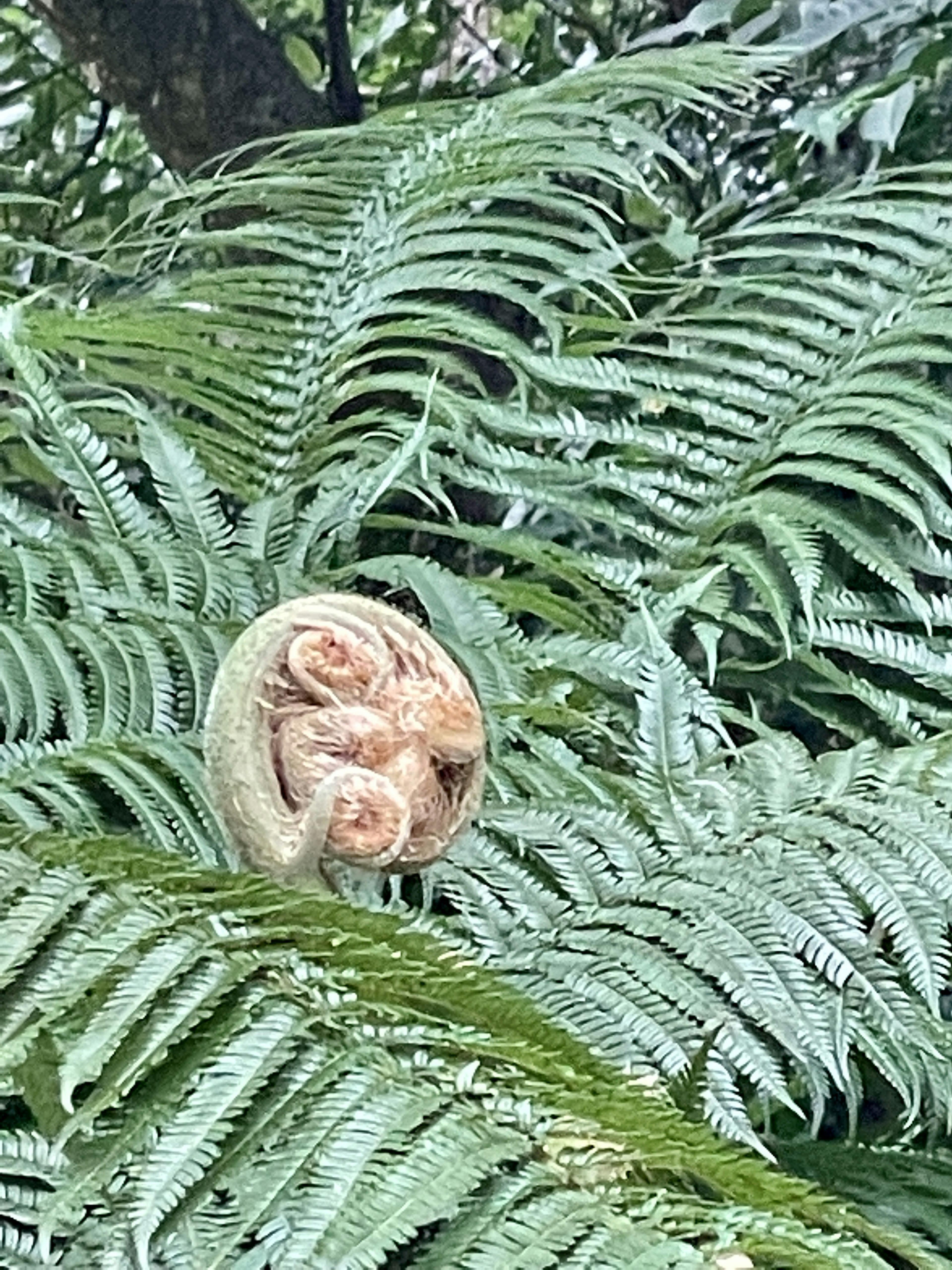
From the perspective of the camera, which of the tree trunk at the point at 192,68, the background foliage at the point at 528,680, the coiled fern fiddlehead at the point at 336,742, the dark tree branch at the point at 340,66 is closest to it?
the background foliage at the point at 528,680

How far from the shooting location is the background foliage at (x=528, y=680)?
0.41 metres

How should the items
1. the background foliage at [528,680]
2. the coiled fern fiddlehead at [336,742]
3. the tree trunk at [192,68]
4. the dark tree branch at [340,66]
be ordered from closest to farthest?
1. the background foliage at [528,680]
2. the coiled fern fiddlehead at [336,742]
3. the tree trunk at [192,68]
4. the dark tree branch at [340,66]

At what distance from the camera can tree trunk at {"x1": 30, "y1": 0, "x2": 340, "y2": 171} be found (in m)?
1.30

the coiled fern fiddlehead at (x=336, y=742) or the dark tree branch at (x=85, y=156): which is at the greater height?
the dark tree branch at (x=85, y=156)

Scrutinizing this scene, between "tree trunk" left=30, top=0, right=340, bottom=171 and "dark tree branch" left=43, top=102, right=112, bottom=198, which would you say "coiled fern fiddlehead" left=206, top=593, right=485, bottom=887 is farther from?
"dark tree branch" left=43, top=102, right=112, bottom=198

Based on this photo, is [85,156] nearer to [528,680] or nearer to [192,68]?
[192,68]

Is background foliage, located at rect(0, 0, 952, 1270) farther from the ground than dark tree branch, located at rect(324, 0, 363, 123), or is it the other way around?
dark tree branch, located at rect(324, 0, 363, 123)

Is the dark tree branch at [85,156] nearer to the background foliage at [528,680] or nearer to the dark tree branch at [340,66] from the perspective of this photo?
the dark tree branch at [340,66]

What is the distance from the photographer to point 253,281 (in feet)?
3.05

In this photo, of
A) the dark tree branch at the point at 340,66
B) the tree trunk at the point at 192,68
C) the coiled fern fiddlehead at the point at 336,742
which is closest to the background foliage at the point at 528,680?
the coiled fern fiddlehead at the point at 336,742

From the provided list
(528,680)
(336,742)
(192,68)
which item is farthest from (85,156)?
(336,742)

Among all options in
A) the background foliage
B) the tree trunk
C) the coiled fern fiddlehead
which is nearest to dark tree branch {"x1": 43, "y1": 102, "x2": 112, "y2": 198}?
the tree trunk

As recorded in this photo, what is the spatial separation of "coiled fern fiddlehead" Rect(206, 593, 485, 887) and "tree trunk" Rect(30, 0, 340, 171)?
0.90 metres

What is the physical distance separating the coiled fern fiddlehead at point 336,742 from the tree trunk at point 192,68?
0.90 metres
